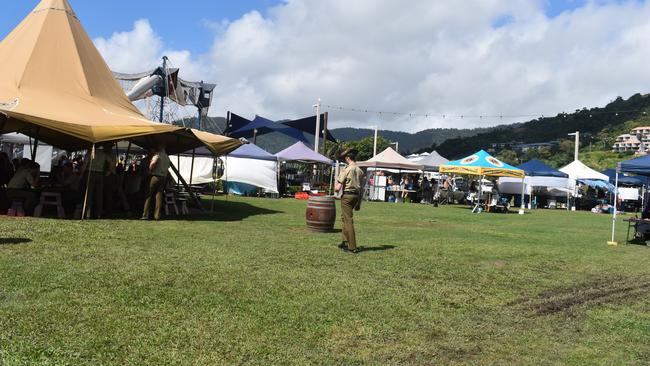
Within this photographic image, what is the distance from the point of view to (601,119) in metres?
72.4

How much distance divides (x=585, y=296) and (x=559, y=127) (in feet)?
237

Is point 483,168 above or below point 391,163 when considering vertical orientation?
below

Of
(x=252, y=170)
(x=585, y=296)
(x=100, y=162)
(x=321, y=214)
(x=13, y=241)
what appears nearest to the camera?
(x=585, y=296)

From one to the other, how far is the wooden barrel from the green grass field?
157cm

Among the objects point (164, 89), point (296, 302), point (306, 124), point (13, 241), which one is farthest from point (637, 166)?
point (306, 124)

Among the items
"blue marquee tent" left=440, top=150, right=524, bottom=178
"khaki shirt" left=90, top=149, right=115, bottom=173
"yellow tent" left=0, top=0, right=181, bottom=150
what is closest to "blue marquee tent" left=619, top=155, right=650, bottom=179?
"yellow tent" left=0, top=0, right=181, bottom=150

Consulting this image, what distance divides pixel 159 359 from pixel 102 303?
57.5 inches

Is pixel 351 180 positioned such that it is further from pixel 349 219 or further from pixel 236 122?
pixel 236 122

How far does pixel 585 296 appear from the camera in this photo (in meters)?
6.61

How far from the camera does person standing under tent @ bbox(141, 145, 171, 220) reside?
11.9 m

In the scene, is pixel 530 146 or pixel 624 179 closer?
pixel 624 179

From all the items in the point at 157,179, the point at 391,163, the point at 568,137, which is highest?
the point at 568,137

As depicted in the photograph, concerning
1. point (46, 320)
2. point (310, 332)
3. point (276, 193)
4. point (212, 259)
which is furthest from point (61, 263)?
point (276, 193)

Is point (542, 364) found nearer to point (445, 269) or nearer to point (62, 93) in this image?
point (445, 269)
